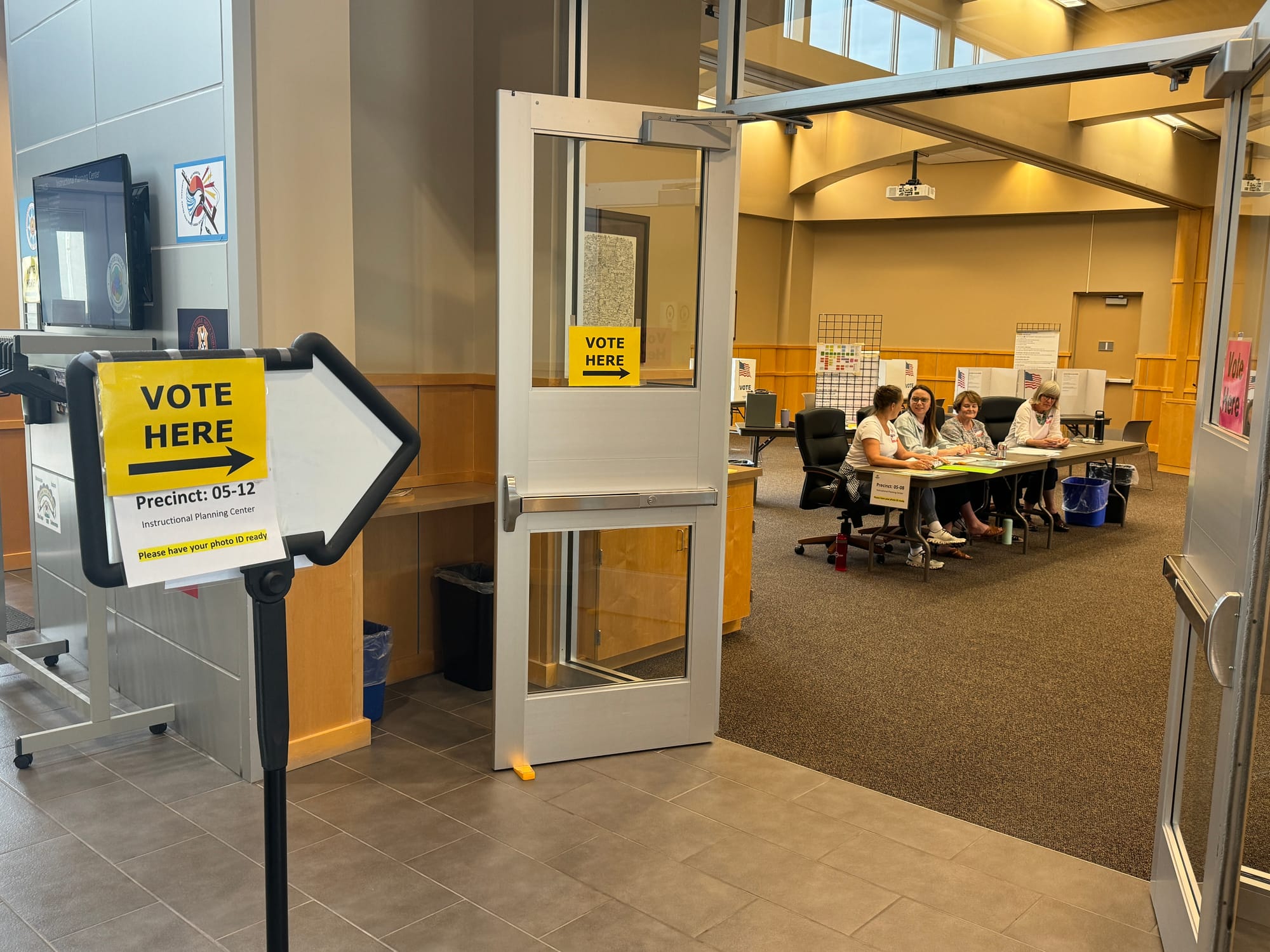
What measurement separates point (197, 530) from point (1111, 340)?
14.8m

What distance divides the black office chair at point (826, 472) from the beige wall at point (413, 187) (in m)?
3.40

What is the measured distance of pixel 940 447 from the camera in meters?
7.82

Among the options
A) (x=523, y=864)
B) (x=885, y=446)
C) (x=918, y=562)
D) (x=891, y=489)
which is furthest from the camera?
(x=918, y=562)

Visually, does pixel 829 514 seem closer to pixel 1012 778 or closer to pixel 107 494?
pixel 1012 778

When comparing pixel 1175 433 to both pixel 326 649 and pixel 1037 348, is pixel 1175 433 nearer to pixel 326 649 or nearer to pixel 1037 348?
pixel 1037 348

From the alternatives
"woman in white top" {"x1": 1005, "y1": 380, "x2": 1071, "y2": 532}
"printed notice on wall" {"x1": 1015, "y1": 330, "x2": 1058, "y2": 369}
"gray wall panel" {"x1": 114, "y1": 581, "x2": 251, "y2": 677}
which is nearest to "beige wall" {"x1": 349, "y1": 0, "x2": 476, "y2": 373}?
"gray wall panel" {"x1": 114, "y1": 581, "x2": 251, "y2": 677}

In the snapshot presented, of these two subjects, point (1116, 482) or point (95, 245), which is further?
point (1116, 482)

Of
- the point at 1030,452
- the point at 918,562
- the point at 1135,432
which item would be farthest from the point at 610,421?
the point at 1135,432

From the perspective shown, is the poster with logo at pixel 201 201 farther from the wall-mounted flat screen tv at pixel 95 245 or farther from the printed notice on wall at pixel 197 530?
the printed notice on wall at pixel 197 530

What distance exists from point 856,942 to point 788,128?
2638 millimetres

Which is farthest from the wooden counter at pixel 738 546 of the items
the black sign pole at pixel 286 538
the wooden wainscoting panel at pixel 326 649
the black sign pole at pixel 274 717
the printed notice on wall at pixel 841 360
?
the printed notice on wall at pixel 841 360

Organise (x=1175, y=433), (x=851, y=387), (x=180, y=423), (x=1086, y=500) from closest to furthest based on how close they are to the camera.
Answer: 1. (x=180, y=423)
2. (x=1086, y=500)
3. (x=1175, y=433)
4. (x=851, y=387)

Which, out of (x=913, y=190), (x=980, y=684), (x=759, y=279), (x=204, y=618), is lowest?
(x=980, y=684)

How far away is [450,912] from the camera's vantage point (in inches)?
107
